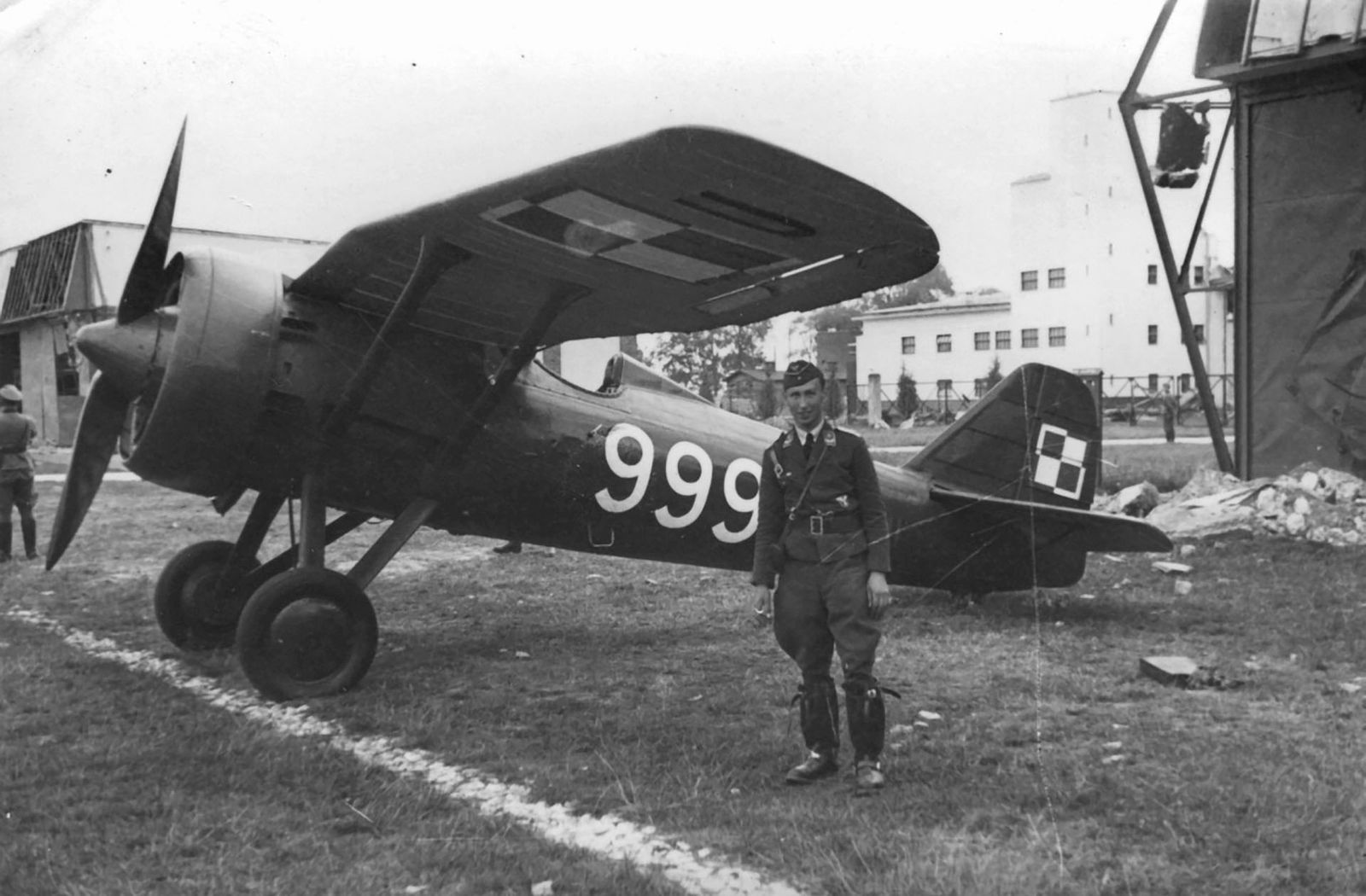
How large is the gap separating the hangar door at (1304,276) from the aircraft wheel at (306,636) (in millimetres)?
9144

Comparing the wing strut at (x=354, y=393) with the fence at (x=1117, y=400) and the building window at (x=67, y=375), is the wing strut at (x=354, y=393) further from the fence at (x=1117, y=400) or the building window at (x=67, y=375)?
the fence at (x=1117, y=400)

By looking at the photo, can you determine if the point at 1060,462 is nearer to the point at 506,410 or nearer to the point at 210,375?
the point at 506,410

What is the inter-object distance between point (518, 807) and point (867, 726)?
1.27 m

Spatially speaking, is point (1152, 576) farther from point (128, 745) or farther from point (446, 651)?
point (128, 745)

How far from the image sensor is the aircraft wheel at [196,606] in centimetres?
661

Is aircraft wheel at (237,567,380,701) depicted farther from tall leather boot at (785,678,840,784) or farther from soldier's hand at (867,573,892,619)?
soldier's hand at (867,573,892,619)

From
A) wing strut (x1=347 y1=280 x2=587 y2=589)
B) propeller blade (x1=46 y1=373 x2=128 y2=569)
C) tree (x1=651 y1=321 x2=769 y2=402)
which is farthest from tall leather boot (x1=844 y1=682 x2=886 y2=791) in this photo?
tree (x1=651 y1=321 x2=769 y2=402)

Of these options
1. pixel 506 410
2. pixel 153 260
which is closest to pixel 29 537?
pixel 153 260

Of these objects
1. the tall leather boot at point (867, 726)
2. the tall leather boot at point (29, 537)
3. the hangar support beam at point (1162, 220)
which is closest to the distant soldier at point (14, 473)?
the tall leather boot at point (29, 537)

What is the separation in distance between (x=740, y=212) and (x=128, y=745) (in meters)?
3.32

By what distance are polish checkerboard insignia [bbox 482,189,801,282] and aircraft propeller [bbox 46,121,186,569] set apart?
1974mm

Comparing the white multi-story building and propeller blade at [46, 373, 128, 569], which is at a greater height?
the white multi-story building

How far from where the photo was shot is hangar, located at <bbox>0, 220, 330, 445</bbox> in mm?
24516

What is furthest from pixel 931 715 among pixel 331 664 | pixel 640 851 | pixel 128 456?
pixel 128 456
